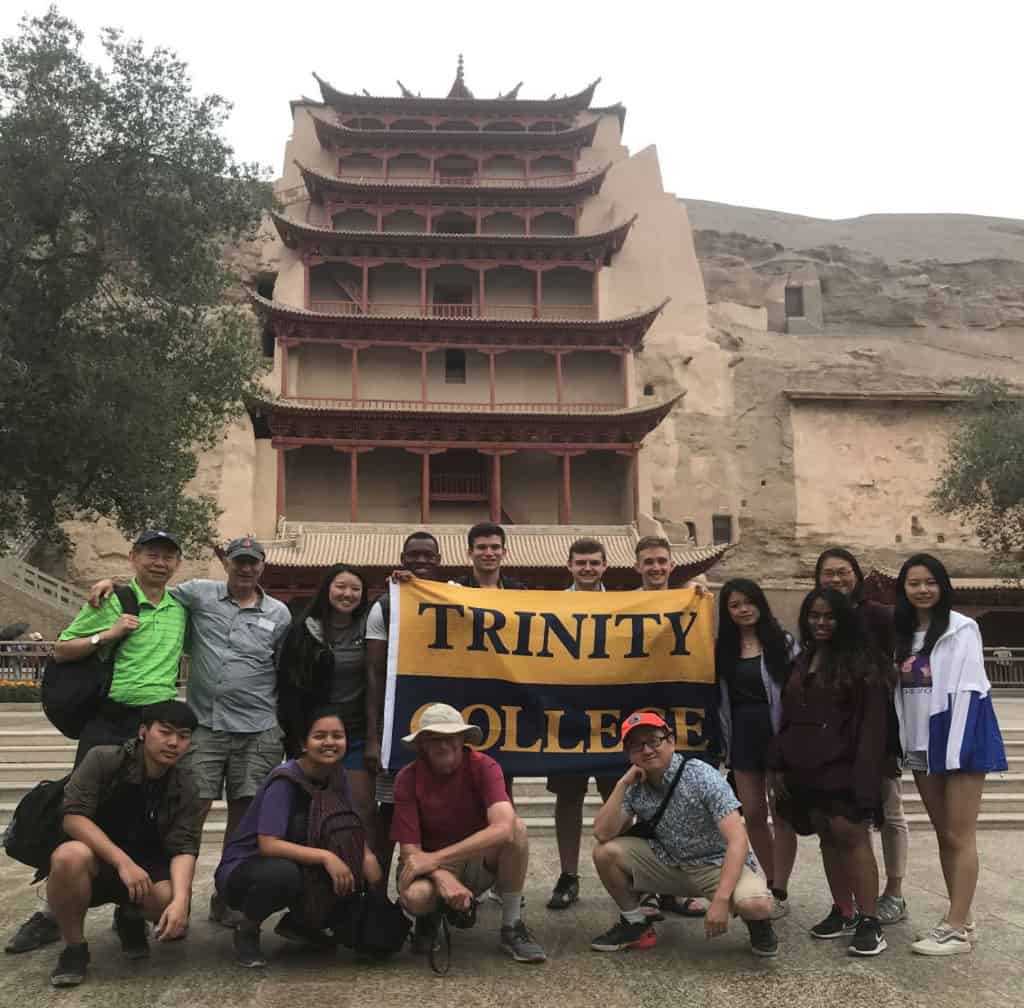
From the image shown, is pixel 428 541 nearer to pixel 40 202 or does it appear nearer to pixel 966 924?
pixel 966 924

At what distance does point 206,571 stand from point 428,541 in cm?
2443

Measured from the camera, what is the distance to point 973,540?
1235 inches

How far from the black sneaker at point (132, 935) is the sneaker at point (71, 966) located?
18cm

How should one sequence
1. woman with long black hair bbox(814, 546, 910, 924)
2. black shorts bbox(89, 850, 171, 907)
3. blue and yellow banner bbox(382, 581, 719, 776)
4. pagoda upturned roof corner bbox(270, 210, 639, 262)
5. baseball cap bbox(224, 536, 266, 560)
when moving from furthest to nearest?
pagoda upturned roof corner bbox(270, 210, 639, 262) → blue and yellow banner bbox(382, 581, 719, 776) → baseball cap bbox(224, 536, 266, 560) → woman with long black hair bbox(814, 546, 910, 924) → black shorts bbox(89, 850, 171, 907)

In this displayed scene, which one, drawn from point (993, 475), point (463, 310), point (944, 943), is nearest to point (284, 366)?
point (463, 310)

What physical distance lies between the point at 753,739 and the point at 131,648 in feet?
9.53

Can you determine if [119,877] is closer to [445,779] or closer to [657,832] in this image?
[445,779]

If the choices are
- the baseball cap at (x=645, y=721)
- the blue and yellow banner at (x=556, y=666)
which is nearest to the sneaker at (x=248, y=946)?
the blue and yellow banner at (x=556, y=666)

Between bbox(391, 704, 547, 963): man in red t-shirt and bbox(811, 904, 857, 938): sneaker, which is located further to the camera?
bbox(811, 904, 857, 938): sneaker

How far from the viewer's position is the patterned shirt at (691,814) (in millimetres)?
3986

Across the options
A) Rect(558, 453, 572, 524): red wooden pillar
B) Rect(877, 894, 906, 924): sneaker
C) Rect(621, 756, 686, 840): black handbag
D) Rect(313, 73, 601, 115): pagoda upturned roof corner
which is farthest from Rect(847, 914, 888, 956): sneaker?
Rect(313, 73, 601, 115): pagoda upturned roof corner

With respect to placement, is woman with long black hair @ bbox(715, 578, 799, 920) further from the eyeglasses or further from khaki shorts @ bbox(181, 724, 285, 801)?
khaki shorts @ bbox(181, 724, 285, 801)

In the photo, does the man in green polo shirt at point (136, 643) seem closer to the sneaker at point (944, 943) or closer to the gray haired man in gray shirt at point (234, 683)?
the gray haired man in gray shirt at point (234, 683)

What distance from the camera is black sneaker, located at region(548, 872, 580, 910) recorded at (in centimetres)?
471
